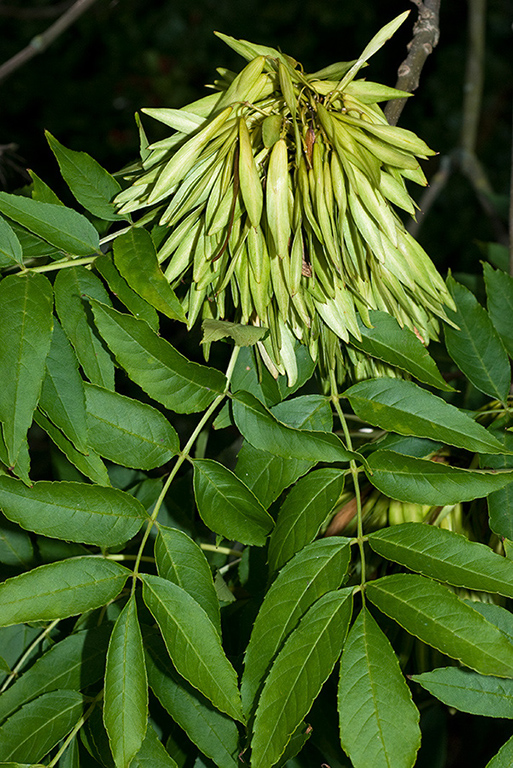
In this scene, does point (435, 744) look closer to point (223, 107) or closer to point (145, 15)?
point (223, 107)

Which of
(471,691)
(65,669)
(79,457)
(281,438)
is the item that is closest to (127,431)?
(79,457)

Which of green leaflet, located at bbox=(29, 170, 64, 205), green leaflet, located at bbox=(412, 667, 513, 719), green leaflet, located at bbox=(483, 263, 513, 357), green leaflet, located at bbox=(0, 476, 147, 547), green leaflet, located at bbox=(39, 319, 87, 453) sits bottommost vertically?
green leaflet, located at bbox=(412, 667, 513, 719)

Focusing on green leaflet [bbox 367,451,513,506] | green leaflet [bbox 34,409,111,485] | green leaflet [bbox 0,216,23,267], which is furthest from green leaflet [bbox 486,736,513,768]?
green leaflet [bbox 0,216,23,267]

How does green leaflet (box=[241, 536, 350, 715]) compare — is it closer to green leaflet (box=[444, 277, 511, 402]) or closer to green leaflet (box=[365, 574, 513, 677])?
green leaflet (box=[365, 574, 513, 677])

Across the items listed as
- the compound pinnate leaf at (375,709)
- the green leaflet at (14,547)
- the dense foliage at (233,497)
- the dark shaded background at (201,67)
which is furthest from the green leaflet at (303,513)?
the dark shaded background at (201,67)

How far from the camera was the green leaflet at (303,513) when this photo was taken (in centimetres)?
67

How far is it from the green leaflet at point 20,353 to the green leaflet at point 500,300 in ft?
1.79

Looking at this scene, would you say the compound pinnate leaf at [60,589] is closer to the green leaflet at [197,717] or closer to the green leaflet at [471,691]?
the green leaflet at [197,717]

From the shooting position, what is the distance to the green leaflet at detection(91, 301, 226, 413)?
0.67 metres

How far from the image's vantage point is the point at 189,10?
9.45 ft

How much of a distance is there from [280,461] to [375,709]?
0.81 ft

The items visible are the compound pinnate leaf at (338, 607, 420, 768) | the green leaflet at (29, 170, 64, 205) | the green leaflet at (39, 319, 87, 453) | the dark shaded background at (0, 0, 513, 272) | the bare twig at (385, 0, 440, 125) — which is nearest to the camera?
the compound pinnate leaf at (338, 607, 420, 768)

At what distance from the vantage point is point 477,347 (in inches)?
33.4

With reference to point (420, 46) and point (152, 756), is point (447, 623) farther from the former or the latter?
point (420, 46)
